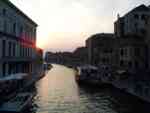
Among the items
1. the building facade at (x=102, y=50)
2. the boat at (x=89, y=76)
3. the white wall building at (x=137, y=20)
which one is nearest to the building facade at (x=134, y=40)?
the white wall building at (x=137, y=20)

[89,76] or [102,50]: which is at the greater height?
[102,50]

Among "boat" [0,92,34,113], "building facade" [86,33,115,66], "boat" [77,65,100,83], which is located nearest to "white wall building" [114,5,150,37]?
"boat" [77,65,100,83]

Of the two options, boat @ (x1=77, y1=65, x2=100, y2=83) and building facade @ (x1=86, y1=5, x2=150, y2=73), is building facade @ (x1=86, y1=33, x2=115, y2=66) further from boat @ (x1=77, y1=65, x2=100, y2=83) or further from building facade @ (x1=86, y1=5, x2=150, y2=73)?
boat @ (x1=77, y1=65, x2=100, y2=83)

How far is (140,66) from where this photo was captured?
49.1 m

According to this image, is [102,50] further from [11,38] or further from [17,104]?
[17,104]

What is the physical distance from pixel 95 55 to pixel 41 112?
65562 millimetres

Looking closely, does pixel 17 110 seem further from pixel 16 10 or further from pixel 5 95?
pixel 16 10

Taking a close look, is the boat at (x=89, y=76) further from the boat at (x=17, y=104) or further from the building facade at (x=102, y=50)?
the boat at (x=17, y=104)

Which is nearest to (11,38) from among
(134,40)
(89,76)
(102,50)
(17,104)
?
(17,104)

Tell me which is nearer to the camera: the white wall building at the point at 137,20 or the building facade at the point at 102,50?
the white wall building at the point at 137,20

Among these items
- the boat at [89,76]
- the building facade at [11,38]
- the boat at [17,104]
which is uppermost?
the building facade at [11,38]

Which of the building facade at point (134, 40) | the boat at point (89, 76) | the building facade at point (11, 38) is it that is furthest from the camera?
the building facade at point (134, 40)

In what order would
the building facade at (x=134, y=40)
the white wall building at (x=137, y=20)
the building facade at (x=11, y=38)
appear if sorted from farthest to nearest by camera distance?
1. the white wall building at (x=137, y=20)
2. the building facade at (x=134, y=40)
3. the building facade at (x=11, y=38)

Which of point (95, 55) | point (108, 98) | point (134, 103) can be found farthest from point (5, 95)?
point (95, 55)
